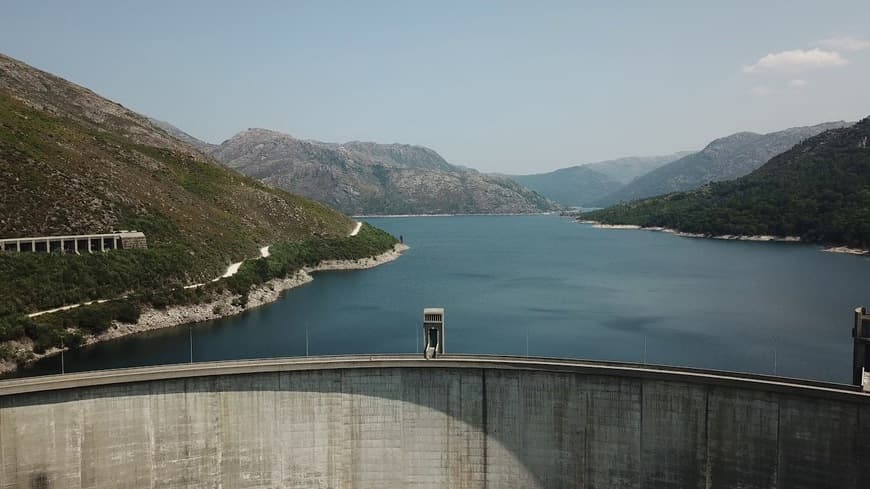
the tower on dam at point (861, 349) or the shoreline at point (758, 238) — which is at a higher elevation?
the tower on dam at point (861, 349)

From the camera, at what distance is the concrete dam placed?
2292 centimetres

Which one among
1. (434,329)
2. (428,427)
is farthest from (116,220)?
(428,427)

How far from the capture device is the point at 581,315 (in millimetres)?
63312

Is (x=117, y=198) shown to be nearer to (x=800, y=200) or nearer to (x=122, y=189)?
(x=122, y=189)

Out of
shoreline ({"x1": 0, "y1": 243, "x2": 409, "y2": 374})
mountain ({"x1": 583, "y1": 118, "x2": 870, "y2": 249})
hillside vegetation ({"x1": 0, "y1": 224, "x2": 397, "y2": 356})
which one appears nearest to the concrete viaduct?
hillside vegetation ({"x1": 0, "y1": 224, "x2": 397, "y2": 356})

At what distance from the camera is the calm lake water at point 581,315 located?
47531 millimetres

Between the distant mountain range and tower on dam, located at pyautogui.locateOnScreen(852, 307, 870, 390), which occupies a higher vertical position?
the distant mountain range

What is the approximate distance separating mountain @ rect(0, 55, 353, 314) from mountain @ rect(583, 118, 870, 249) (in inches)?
3689

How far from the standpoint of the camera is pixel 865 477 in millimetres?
21391

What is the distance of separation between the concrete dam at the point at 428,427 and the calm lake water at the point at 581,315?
2134 centimetres

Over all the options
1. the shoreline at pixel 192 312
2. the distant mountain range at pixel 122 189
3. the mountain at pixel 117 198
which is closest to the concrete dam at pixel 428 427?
the shoreline at pixel 192 312

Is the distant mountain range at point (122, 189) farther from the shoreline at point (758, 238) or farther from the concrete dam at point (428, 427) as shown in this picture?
the shoreline at point (758, 238)

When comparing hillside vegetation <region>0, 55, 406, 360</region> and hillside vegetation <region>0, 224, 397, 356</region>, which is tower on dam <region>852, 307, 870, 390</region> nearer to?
hillside vegetation <region>0, 224, 397, 356</region>

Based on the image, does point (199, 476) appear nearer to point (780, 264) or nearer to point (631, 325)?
point (631, 325)
